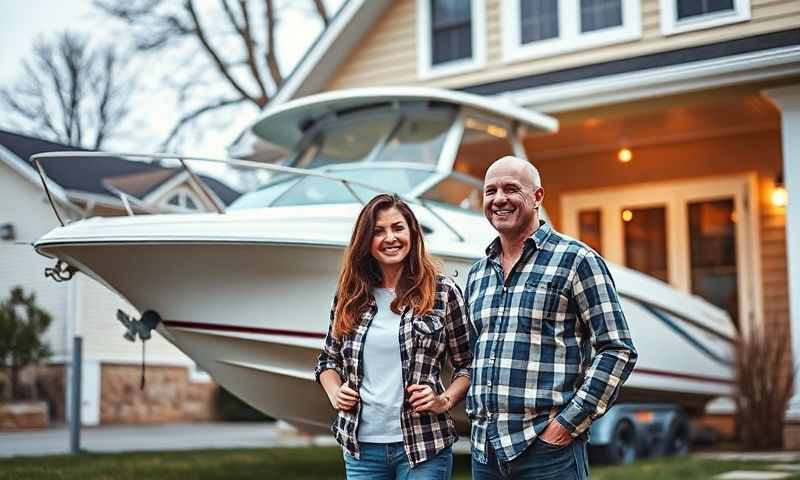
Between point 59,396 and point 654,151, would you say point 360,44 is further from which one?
point 59,396

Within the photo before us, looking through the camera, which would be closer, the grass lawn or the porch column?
the grass lawn

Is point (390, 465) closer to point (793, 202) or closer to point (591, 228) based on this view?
point (793, 202)

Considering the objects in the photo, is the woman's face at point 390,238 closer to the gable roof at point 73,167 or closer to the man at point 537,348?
the man at point 537,348

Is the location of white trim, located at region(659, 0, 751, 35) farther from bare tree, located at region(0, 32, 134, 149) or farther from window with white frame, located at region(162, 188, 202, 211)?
bare tree, located at region(0, 32, 134, 149)

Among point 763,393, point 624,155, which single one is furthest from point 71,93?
point 763,393

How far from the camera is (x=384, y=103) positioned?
7.66m

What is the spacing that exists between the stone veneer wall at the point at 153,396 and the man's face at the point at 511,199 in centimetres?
1502

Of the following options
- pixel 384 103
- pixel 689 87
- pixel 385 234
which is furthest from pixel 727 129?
pixel 385 234

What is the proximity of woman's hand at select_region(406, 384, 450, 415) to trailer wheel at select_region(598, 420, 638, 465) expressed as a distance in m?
5.17

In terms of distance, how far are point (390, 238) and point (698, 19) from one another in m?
7.38

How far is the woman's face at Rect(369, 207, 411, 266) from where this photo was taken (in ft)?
11.3

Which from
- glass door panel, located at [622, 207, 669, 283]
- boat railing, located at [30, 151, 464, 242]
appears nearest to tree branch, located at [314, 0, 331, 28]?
glass door panel, located at [622, 207, 669, 283]

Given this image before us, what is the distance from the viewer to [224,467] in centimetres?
804

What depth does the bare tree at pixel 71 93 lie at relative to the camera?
23234mm
